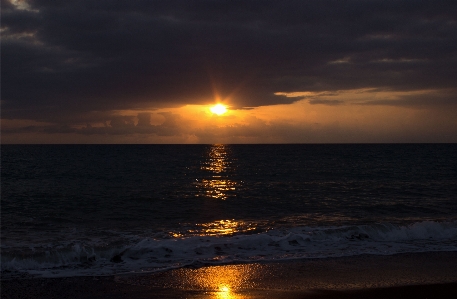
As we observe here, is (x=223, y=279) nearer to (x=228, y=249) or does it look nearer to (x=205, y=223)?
(x=228, y=249)

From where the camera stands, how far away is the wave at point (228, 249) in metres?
12.2

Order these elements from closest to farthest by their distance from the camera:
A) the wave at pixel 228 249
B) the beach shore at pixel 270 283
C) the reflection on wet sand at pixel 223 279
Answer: the beach shore at pixel 270 283, the reflection on wet sand at pixel 223 279, the wave at pixel 228 249

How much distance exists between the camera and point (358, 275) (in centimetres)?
1099

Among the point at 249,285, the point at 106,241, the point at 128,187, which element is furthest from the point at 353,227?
the point at 128,187

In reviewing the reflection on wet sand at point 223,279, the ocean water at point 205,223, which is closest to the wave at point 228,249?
the ocean water at point 205,223

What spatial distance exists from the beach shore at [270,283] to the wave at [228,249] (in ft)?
2.94

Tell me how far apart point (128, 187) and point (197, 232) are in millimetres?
16711

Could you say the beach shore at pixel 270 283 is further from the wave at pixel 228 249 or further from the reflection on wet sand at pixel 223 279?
the wave at pixel 228 249

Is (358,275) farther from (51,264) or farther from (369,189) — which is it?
(369,189)

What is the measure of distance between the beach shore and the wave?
90 centimetres

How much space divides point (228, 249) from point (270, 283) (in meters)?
4.01

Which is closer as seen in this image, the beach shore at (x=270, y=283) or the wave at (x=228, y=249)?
the beach shore at (x=270, y=283)

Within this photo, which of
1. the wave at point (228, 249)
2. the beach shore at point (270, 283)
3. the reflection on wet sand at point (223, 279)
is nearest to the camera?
the beach shore at point (270, 283)

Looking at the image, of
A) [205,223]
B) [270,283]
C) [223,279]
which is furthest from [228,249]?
[205,223]
